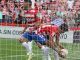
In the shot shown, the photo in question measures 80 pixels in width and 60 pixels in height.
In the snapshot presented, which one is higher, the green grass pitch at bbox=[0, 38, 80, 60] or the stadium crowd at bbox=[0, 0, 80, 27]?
the stadium crowd at bbox=[0, 0, 80, 27]

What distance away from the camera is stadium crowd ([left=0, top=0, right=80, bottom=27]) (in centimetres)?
1614

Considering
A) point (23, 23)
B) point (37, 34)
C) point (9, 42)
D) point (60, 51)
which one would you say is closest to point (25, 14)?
point (23, 23)

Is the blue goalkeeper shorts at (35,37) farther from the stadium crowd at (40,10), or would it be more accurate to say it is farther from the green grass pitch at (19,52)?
the stadium crowd at (40,10)

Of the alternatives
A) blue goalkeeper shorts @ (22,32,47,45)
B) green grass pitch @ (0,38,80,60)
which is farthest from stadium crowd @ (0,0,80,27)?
blue goalkeeper shorts @ (22,32,47,45)

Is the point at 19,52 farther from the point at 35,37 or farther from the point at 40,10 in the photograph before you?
the point at 35,37

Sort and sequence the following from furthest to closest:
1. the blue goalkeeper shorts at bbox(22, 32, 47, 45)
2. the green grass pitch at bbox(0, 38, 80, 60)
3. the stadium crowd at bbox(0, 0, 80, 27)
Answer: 1. the stadium crowd at bbox(0, 0, 80, 27)
2. the green grass pitch at bbox(0, 38, 80, 60)
3. the blue goalkeeper shorts at bbox(22, 32, 47, 45)

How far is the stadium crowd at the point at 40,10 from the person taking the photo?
16.1m

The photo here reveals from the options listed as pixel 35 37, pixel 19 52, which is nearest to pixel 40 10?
pixel 19 52

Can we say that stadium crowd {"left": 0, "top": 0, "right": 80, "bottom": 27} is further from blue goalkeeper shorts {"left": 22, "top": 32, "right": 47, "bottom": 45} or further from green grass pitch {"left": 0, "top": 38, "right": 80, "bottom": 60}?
blue goalkeeper shorts {"left": 22, "top": 32, "right": 47, "bottom": 45}

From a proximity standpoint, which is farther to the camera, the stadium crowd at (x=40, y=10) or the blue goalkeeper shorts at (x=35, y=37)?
the stadium crowd at (x=40, y=10)

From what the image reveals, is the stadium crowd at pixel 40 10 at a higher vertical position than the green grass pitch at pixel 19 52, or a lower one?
higher

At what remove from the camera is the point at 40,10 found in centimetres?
1567

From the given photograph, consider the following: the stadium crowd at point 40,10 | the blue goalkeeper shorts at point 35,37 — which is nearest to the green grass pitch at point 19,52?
the blue goalkeeper shorts at point 35,37

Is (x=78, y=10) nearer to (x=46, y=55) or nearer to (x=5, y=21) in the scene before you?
(x=5, y=21)
